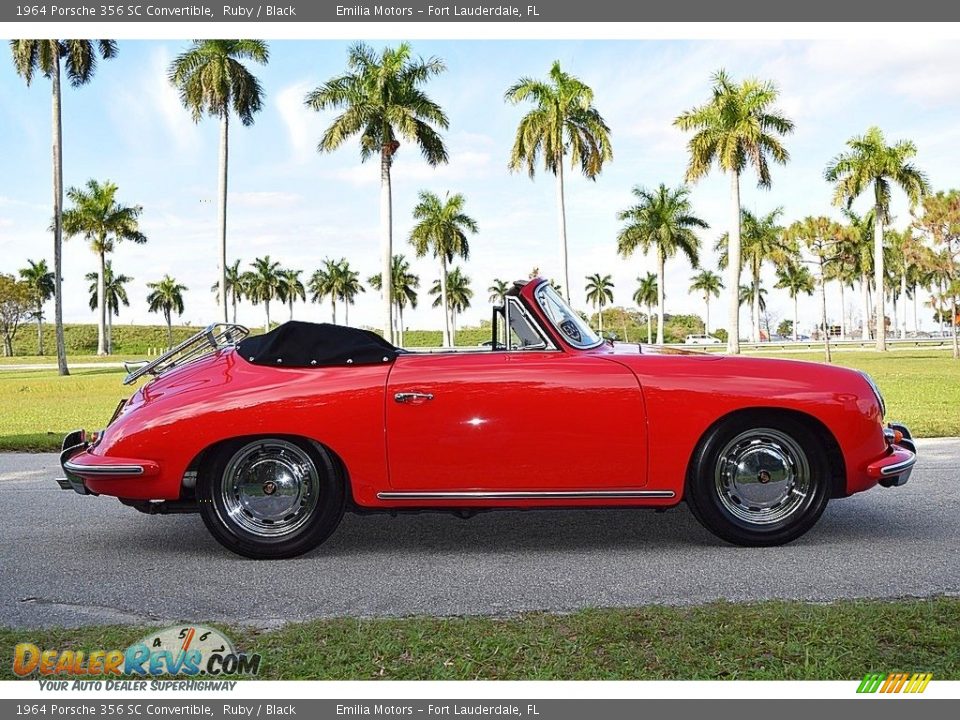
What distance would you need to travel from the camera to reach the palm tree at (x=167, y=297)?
96188mm

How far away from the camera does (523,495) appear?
4.63 m

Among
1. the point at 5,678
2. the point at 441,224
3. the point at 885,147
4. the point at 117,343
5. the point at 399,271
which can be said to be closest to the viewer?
the point at 5,678

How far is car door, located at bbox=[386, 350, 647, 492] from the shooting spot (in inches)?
182

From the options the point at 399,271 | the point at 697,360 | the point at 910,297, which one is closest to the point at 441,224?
the point at 399,271

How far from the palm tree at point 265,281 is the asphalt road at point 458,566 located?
91306 mm

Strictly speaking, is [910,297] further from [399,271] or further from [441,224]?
[441,224]

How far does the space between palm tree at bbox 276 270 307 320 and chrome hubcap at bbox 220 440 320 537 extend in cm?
9272

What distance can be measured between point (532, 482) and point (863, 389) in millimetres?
1923

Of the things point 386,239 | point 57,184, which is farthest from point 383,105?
point 57,184

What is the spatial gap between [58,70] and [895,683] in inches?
1659

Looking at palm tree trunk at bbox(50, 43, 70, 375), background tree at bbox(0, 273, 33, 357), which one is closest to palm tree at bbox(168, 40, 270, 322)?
palm tree trunk at bbox(50, 43, 70, 375)

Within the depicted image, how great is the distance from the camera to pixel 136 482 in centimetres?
470

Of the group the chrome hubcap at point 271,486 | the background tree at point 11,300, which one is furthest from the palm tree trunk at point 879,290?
the background tree at point 11,300

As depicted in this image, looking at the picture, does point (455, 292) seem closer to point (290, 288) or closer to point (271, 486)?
point (290, 288)
